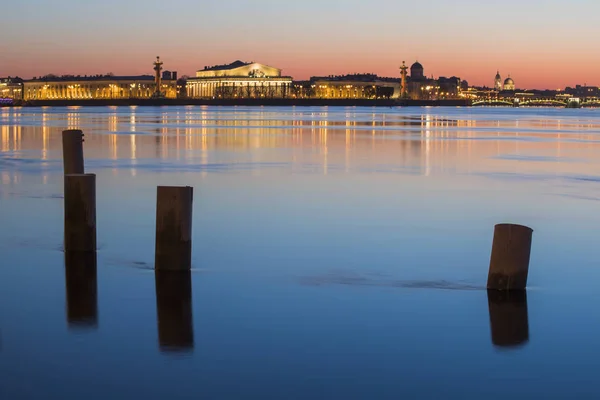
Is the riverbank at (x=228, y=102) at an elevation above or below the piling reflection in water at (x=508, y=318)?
above

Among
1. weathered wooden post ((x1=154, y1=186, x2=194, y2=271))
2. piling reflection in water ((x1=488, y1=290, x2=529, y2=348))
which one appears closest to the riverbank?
weathered wooden post ((x1=154, y1=186, x2=194, y2=271))

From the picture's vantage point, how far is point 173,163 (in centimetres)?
2448

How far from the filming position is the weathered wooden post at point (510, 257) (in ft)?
26.0

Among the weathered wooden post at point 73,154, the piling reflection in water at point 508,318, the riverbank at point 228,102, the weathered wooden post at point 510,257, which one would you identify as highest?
the riverbank at point 228,102

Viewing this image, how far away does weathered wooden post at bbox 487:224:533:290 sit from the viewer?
7.91 m

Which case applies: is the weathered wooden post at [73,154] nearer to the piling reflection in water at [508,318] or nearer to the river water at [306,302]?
the river water at [306,302]

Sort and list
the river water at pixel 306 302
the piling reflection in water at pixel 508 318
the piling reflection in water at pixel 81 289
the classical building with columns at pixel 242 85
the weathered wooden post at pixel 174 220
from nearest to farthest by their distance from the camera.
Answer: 1. the river water at pixel 306 302
2. the piling reflection in water at pixel 508 318
3. the piling reflection in water at pixel 81 289
4. the weathered wooden post at pixel 174 220
5. the classical building with columns at pixel 242 85

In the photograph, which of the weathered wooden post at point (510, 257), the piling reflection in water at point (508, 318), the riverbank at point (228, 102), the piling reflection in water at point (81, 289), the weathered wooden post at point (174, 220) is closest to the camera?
the piling reflection in water at point (508, 318)

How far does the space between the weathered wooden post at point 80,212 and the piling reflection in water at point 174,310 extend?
3.63ft

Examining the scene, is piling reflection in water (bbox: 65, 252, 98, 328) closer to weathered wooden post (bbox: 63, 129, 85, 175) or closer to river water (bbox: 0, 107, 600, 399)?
river water (bbox: 0, 107, 600, 399)

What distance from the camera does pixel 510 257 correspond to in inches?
319

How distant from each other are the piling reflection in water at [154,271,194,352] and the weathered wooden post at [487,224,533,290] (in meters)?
2.38

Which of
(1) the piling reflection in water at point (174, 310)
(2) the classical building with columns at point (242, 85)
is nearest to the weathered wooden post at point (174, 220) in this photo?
(1) the piling reflection in water at point (174, 310)

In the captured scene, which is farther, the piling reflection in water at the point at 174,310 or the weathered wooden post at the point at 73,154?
the weathered wooden post at the point at 73,154
